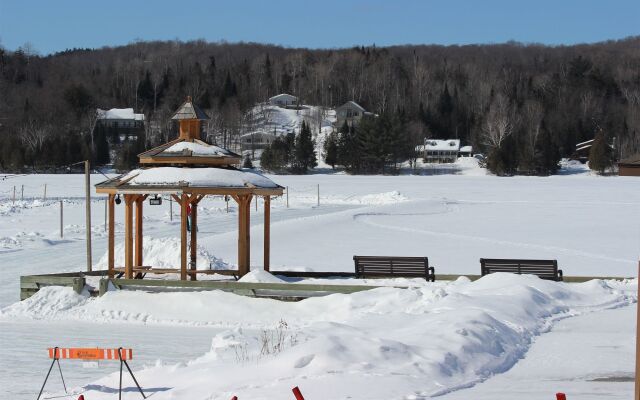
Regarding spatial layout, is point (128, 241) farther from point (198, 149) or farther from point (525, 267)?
point (525, 267)

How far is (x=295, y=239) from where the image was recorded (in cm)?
2806

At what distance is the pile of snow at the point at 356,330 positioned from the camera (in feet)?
29.3

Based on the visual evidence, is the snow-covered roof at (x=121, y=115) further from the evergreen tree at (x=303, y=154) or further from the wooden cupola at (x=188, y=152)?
the wooden cupola at (x=188, y=152)

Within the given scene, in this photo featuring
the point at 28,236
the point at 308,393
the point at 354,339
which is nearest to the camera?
the point at 308,393

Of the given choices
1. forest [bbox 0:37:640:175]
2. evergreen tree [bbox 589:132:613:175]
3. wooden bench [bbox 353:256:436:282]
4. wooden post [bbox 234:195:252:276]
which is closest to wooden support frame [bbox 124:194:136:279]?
wooden post [bbox 234:195:252:276]

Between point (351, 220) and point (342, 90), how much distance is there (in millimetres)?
90194

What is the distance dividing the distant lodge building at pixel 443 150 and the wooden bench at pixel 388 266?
77756 mm

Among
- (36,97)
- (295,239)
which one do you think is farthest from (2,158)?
(295,239)

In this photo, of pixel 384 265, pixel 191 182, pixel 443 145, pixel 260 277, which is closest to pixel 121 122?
pixel 443 145

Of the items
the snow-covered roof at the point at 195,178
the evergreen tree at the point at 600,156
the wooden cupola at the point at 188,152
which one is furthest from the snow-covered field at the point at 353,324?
the evergreen tree at the point at 600,156

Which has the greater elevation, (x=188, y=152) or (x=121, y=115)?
(x=121, y=115)

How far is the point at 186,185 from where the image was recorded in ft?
56.4

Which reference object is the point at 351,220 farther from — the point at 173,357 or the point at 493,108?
the point at 493,108

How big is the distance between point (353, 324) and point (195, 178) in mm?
6066
